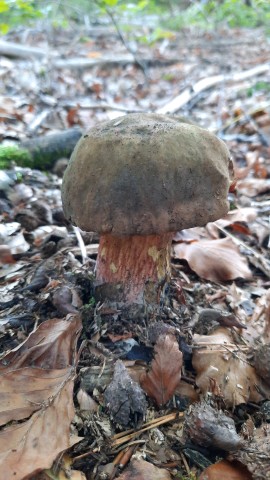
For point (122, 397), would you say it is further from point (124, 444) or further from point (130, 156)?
point (130, 156)

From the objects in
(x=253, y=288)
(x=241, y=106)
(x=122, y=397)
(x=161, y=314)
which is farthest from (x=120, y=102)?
(x=122, y=397)

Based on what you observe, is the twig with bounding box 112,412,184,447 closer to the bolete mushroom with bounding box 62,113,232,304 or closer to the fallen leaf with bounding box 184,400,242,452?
the fallen leaf with bounding box 184,400,242,452

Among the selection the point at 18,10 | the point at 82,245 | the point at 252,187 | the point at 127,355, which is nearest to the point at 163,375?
the point at 127,355

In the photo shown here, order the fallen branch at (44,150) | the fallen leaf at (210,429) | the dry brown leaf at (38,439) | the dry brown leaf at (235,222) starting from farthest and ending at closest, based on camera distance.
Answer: the fallen branch at (44,150), the dry brown leaf at (235,222), the fallen leaf at (210,429), the dry brown leaf at (38,439)

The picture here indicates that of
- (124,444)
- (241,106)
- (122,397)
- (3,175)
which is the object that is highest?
(241,106)

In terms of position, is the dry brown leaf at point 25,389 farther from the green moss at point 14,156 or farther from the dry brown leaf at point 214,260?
the green moss at point 14,156

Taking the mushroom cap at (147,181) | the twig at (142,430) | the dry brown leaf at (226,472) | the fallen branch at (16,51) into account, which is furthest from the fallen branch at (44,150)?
the fallen branch at (16,51)
